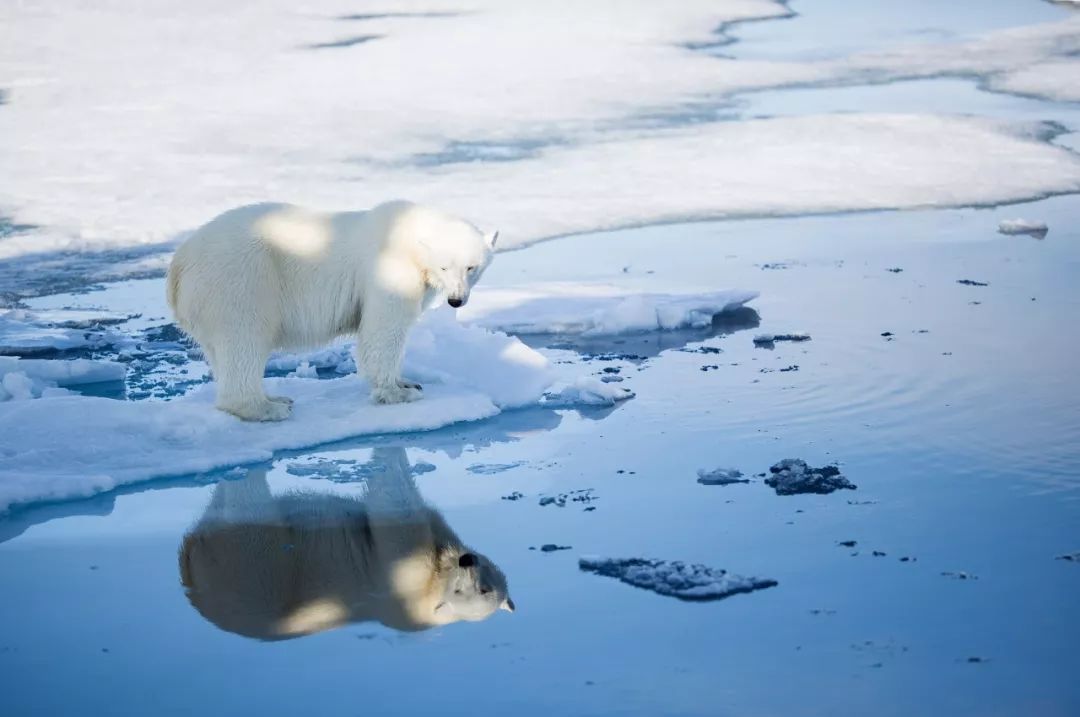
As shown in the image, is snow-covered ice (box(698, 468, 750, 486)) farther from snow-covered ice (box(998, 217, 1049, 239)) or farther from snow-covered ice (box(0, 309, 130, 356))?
snow-covered ice (box(998, 217, 1049, 239))

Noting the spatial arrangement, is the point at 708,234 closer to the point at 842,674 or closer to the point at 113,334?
the point at 113,334

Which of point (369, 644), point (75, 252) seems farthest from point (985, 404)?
point (75, 252)

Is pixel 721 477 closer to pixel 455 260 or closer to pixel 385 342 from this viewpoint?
pixel 455 260

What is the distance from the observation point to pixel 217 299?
14.7ft

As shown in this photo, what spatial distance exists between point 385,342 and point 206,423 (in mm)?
723

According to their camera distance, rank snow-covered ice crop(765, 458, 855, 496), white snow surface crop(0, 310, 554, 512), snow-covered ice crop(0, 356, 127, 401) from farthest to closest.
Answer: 1. snow-covered ice crop(0, 356, 127, 401)
2. white snow surface crop(0, 310, 554, 512)
3. snow-covered ice crop(765, 458, 855, 496)

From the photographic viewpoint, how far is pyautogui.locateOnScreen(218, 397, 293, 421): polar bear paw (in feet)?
15.1

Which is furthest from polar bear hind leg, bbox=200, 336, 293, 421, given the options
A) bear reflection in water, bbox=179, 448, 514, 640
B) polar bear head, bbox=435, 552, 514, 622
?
polar bear head, bbox=435, 552, 514, 622

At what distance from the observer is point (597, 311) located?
5.96 meters

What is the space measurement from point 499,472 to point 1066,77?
1070 centimetres

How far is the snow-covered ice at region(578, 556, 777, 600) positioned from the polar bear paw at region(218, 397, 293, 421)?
169 cm

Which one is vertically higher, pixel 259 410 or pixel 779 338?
pixel 259 410

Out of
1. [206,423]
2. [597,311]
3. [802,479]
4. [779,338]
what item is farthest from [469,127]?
[802,479]

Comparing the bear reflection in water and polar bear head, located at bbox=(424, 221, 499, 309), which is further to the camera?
polar bear head, located at bbox=(424, 221, 499, 309)
